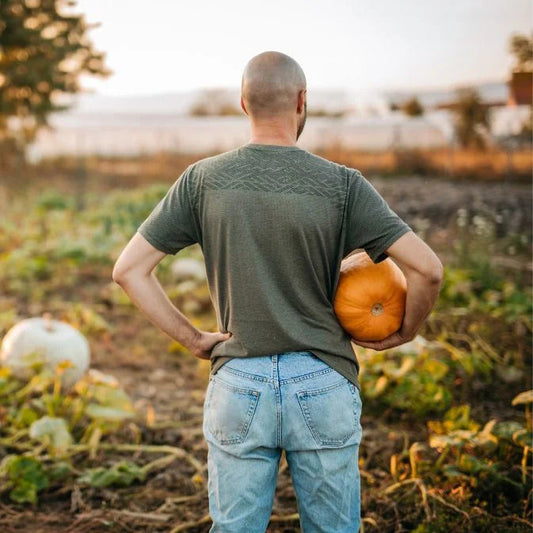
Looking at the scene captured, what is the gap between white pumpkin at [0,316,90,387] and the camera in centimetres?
447

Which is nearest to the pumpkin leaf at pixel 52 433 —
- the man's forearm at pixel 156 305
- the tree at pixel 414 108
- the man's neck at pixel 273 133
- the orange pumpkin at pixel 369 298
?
the man's forearm at pixel 156 305

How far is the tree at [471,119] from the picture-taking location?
16.4 metres

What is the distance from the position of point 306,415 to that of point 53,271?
6.19 metres

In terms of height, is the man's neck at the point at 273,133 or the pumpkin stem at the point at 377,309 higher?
the man's neck at the point at 273,133

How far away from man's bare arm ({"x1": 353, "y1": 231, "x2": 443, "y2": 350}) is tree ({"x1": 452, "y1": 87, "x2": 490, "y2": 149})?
14.7 meters

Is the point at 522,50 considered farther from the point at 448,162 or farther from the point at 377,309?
the point at 377,309

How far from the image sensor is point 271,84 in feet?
6.46

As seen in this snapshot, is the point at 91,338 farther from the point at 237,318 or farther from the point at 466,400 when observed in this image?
the point at 237,318

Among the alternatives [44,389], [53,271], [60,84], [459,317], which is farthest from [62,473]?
[60,84]

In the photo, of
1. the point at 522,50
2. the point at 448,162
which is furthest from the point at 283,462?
the point at 448,162

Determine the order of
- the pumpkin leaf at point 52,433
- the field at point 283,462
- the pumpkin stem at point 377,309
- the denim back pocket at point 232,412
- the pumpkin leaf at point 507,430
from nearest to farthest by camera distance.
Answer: the denim back pocket at point 232,412, the pumpkin stem at point 377,309, the field at point 283,462, the pumpkin leaf at point 507,430, the pumpkin leaf at point 52,433

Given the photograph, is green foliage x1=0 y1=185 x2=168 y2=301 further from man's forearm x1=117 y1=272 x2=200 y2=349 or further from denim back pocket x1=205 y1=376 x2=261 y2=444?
denim back pocket x1=205 y1=376 x2=261 y2=444

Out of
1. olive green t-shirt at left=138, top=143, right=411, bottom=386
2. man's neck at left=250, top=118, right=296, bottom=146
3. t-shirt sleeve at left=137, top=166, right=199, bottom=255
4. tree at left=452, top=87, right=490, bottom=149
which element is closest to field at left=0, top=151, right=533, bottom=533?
olive green t-shirt at left=138, top=143, right=411, bottom=386

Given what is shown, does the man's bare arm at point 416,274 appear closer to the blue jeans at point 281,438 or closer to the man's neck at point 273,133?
the blue jeans at point 281,438
